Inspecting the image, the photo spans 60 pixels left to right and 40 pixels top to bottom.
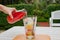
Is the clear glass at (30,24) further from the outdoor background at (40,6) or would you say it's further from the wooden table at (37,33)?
the outdoor background at (40,6)

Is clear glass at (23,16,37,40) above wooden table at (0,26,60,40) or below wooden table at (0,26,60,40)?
above

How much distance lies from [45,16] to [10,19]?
7.21 meters

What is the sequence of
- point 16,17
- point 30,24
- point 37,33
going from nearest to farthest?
point 16,17 < point 30,24 < point 37,33

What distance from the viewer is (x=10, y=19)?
1.03 metres

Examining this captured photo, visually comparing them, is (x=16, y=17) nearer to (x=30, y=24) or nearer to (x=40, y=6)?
(x=30, y=24)

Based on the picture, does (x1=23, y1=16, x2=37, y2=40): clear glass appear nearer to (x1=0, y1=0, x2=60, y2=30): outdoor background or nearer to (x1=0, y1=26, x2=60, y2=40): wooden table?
(x1=0, y1=26, x2=60, y2=40): wooden table

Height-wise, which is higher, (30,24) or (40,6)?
(30,24)

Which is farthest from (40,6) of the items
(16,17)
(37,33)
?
(16,17)

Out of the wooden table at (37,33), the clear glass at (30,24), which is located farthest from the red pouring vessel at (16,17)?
the wooden table at (37,33)

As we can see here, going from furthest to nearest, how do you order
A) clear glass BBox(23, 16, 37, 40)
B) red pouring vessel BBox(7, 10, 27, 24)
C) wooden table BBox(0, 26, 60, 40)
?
wooden table BBox(0, 26, 60, 40) < clear glass BBox(23, 16, 37, 40) < red pouring vessel BBox(7, 10, 27, 24)

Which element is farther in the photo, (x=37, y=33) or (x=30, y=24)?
(x=37, y=33)

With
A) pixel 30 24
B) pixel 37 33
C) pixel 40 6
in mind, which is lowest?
pixel 40 6

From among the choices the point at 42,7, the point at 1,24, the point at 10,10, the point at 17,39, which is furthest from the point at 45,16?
the point at 10,10

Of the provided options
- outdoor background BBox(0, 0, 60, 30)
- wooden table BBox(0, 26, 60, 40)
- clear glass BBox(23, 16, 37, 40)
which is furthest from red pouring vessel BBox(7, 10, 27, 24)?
outdoor background BBox(0, 0, 60, 30)
